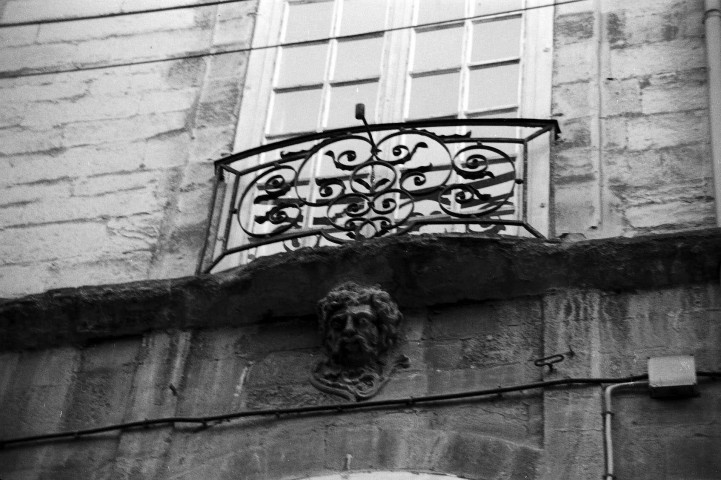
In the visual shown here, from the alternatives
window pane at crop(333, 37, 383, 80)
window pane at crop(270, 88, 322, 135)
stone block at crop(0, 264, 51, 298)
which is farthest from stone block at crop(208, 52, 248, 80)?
stone block at crop(0, 264, 51, 298)

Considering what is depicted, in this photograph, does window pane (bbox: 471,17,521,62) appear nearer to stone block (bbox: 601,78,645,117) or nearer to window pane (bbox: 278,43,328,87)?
stone block (bbox: 601,78,645,117)

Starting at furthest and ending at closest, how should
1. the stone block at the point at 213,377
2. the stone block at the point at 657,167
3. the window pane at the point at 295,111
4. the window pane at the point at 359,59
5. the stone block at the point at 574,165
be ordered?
the window pane at the point at 359,59 < the window pane at the point at 295,111 < the stone block at the point at 574,165 < the stone block at the point at 657,167 < the stone block at the point at 213,377

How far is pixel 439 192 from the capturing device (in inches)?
298

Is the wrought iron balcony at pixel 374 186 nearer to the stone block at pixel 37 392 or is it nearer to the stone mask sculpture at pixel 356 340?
the stone mask sculpture at pixel 356 340

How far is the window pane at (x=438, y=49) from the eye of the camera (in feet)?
27.4

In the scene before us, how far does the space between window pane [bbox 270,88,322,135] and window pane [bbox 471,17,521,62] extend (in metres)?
0.85

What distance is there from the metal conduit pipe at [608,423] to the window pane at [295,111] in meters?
2.38

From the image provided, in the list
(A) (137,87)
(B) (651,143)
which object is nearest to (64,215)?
(A) (137,87)

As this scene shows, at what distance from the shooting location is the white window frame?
7.93 metres

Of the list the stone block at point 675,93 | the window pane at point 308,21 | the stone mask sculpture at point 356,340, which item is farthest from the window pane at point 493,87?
the stone mask sculpture at point 356,340

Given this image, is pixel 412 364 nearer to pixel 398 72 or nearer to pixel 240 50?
pixel 398 72

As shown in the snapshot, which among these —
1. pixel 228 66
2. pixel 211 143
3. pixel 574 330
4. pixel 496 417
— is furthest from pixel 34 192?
pixel 574 330

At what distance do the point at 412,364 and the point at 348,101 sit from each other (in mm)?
1844

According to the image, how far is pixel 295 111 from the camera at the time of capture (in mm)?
8422
